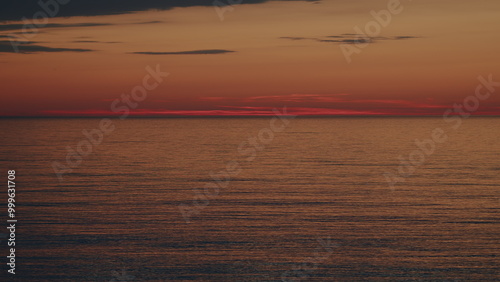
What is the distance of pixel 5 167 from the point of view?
183ft

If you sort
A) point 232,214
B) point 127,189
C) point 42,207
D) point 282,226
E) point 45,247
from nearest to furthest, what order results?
point 45,247 → point 282,226 → point 232,214 → point 42,207 → point 127,189

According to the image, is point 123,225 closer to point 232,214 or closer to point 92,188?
point 232,214

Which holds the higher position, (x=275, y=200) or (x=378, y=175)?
(x=378, y=175)

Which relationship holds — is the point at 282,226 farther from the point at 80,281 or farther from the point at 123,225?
the point at 80,281

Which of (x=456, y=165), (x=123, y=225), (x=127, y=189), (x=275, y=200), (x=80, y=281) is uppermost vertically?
(x=456, y=165)

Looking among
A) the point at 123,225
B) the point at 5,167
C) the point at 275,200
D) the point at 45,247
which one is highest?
the point at 5,167

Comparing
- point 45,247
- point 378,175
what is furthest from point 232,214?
point 378,175

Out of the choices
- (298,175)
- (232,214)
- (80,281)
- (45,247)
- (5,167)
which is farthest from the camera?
(5,167)

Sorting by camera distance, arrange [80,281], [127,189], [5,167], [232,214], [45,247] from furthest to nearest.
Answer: [5,167] → [127,189] → [232,214] → [45,247] → [80,281]

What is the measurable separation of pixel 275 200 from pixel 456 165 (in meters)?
27.7

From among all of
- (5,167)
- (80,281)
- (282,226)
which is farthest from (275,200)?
(5,167)

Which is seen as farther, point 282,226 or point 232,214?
point 232,214

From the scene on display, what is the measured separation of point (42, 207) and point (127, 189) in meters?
7.59

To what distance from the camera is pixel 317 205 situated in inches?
1400
